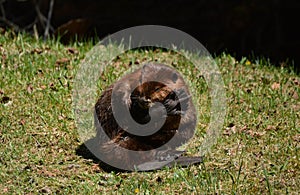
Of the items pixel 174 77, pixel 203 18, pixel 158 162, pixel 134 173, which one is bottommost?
pixel 134 173

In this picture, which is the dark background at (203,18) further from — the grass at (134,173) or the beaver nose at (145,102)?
the beaver nose at (145,102)

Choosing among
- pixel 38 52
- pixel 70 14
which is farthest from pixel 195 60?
pixel 70 14

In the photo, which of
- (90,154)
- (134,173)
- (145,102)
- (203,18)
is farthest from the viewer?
(203,18)

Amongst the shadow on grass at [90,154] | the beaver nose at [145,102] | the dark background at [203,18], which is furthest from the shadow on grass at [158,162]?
the dark background at [203,18]

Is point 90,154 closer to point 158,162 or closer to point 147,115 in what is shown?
point 158,162

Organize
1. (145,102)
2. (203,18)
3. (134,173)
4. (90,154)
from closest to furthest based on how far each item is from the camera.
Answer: (145,102)
(134,173)
(90,154)
(203,18)

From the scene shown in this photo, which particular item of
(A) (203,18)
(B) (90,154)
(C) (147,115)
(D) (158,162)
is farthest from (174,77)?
(A) (203,18)

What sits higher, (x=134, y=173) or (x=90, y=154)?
(x=90, y=154)
